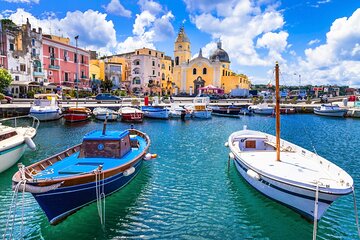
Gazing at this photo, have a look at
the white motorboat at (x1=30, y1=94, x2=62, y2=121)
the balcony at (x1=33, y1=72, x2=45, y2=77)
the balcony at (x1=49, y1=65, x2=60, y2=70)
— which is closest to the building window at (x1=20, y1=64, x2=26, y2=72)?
the balcony at (x1=33, y1=72, x2=45, y2=77)

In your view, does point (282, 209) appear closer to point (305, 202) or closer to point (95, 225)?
point (305, 202)

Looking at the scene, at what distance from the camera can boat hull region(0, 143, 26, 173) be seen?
1544 centimetres

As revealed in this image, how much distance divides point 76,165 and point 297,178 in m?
8.92

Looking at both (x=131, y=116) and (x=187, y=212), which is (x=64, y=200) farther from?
(x=131, y=116)

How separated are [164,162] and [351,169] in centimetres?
1194

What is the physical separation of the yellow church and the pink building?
33.9m

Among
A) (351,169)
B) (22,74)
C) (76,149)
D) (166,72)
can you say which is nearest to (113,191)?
(76,149)

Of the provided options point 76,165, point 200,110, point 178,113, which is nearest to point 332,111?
point 200,110

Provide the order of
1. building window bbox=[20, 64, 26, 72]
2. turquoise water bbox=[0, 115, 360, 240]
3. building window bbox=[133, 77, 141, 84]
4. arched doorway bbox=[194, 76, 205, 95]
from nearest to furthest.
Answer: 1. turquoise water bbox=[0, 115, 360, 240]
2. building window bbox=[20, 64, 26, 72]
3. building window bbox=[133, 77, 141, 84]
4. arched doorway bbox=[194, 76, 205, 95]

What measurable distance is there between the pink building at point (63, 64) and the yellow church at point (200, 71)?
111 feet

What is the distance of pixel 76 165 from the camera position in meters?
12.0

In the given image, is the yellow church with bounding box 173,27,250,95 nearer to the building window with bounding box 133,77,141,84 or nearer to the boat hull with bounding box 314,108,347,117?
the building window with bounding box 133,77,141,84

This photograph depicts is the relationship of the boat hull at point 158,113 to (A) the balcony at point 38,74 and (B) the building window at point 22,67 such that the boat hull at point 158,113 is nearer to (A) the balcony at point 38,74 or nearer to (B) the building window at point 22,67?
(A) the balcony at point 38,74

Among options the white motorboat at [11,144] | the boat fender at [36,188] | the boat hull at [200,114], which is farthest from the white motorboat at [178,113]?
the boat fender at [36,188]
